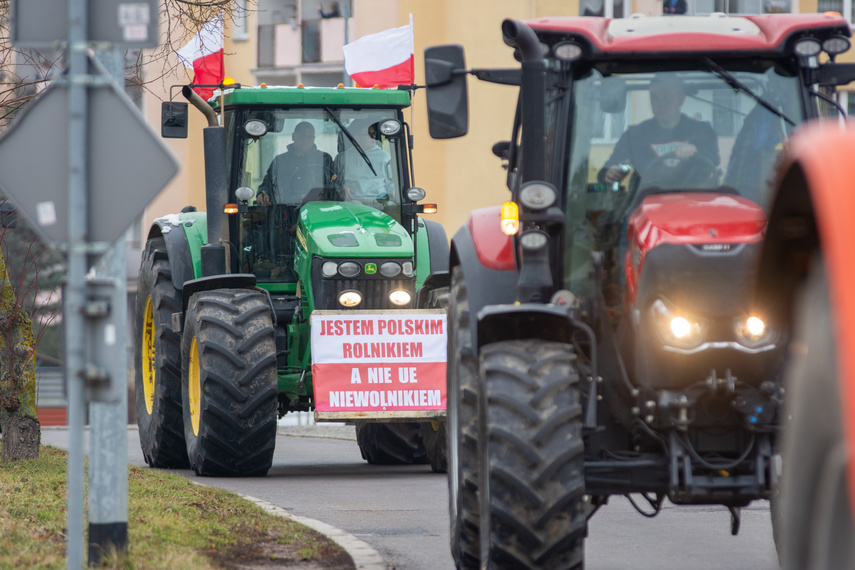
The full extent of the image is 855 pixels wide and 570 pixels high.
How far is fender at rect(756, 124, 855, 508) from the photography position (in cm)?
295

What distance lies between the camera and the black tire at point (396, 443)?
1482 cm

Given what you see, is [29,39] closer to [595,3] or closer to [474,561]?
[474,561]

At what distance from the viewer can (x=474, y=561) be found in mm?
6809

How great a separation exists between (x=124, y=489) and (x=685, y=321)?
8.64 ft

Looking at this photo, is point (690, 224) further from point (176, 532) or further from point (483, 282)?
point (176, 532)

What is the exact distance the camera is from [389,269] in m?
12.9

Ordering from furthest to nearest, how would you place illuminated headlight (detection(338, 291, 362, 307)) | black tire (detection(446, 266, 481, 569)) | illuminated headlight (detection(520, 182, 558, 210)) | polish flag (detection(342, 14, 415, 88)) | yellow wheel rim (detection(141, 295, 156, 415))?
polish flag (detection(342, 14, 415, 88)) → yellow wheel rim (detection(141, 295, 156, 415)) → illuminated headlight (detection(338, 291, 362, 307)) → black tire (detection(446, 266, 481, 569)) → illuminated headlight (detection(520, 182, 558, 210))

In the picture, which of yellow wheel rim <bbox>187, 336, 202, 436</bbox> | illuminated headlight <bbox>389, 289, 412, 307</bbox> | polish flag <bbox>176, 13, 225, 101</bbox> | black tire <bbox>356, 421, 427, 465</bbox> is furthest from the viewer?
black tire <bbox>356, 421, 427, 465</bbox>

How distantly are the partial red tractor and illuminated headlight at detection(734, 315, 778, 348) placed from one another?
252cm

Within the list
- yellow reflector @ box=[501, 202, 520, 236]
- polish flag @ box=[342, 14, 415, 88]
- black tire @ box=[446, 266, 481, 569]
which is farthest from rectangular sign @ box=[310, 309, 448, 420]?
yellow reflector @ box=[501, 202, 520, 236]

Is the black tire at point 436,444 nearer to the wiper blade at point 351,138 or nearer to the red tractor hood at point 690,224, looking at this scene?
the wiper blade at point 351,138

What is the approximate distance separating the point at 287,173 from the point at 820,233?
33.9ft

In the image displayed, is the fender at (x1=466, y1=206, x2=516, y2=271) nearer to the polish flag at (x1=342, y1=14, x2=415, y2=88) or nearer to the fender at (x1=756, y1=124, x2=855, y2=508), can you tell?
the fender at (x1=756, y1=124, x2=855, y2=508)

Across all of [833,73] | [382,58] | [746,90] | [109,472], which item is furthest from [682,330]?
[382,58]
